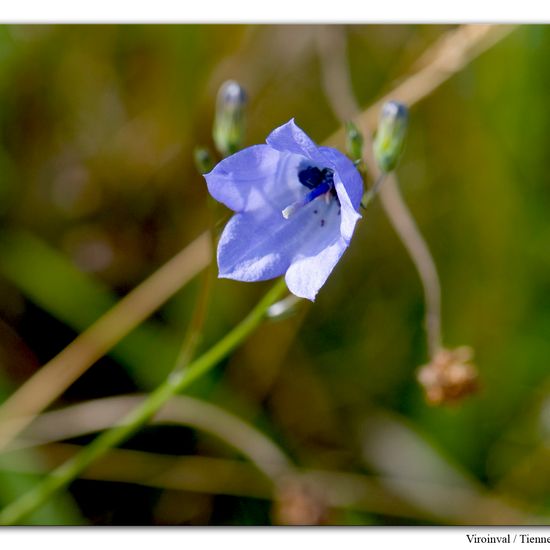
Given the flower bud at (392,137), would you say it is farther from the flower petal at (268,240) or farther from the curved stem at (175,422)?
the curved stem at (175,422)

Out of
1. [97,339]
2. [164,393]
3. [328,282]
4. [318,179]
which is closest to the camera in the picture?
[164,393]

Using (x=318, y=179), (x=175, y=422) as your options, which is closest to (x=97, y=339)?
(x=175, y=422)

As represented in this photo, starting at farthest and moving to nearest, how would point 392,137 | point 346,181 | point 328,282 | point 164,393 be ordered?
point 328,282, point 164,393, point 392,137, point 346,181

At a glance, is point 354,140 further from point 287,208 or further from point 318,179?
point 318,179

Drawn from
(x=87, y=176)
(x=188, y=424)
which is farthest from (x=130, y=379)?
(x=87, y=176)

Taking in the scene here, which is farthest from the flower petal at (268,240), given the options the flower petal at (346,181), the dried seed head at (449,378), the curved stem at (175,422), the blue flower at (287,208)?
the curved stem at (175,422)

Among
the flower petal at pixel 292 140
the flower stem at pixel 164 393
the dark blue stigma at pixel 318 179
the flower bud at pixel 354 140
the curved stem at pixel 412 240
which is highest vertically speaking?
the curved stem at pixel 412 240

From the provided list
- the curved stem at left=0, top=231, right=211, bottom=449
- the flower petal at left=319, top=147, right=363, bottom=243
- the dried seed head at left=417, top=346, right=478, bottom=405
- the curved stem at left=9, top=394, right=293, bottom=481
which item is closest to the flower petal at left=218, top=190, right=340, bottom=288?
the flower petal at left=319, top=147, right=363, bottom=243

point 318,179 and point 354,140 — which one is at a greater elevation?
point 318,179
